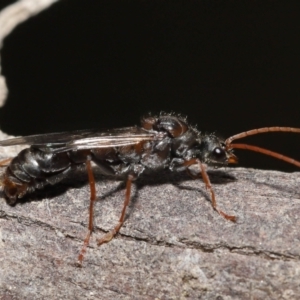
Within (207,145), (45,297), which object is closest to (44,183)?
(45,297)

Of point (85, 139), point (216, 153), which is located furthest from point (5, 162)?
point (216, 153)

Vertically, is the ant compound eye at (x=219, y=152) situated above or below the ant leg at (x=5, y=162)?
below

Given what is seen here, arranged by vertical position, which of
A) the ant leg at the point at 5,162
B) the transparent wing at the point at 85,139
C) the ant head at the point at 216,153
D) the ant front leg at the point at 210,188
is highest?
the transparent wing at the point at 85,139

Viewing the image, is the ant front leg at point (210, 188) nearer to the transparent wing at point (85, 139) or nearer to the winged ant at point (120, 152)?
the winged ant at point (120, 152)

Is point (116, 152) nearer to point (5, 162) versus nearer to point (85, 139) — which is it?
point (85, 139)

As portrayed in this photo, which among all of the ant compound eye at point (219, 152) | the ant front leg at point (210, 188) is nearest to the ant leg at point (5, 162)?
the ant front leg at point (210, 188)

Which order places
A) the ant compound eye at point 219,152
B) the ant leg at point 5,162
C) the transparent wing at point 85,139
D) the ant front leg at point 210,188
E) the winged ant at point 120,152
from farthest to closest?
1. the ant leg at point 5,162
2. the ant compound eye at point 219,152
3. the transparent wing at point 85,139
4. the winged ant at point 120,152
5. the ant front leg at point 210,188

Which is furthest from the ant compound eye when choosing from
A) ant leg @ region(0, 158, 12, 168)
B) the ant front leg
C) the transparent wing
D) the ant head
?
ant leg @ region(0, 158, 12, 168)

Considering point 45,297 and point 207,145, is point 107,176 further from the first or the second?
point 45,297
